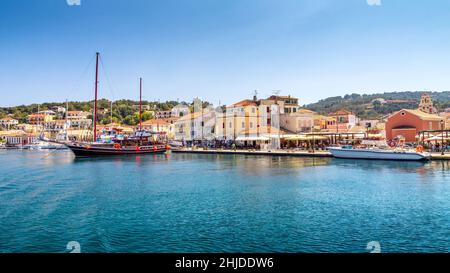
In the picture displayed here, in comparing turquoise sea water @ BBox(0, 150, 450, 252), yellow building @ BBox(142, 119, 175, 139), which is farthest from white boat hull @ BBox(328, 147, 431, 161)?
yellow building @ BBox(142, 119, 175, 139)

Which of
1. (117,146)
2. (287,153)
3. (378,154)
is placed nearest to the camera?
(378,154)

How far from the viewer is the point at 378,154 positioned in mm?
27969

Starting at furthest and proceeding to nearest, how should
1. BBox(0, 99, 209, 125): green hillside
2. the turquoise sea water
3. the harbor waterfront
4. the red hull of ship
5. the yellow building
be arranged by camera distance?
BBox(0, 99, 209, 125): green hillside, the yellow building, the red hull of ship, the harbor waterfront, the turquoise sea water

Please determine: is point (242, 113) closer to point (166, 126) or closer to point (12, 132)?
point (166, 126)

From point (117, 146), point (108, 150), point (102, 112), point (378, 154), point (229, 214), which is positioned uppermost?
point (102, 112)

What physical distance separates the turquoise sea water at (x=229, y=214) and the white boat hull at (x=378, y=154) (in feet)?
28.3

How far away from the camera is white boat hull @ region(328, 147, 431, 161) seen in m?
25.8

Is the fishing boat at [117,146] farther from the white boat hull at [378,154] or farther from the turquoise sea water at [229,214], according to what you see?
the white boat hull at [378,154]

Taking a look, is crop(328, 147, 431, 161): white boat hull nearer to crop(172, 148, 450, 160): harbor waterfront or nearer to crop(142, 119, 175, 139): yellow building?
crop(172, 148, 450, 160): harbor waterfront

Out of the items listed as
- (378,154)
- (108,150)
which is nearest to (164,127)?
(108,150)

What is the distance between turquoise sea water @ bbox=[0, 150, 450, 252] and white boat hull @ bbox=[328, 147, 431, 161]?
8612mm

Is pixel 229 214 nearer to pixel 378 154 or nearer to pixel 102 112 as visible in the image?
pixel 378 154

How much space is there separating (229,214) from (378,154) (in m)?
21.4

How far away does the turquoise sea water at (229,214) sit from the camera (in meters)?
7.62
